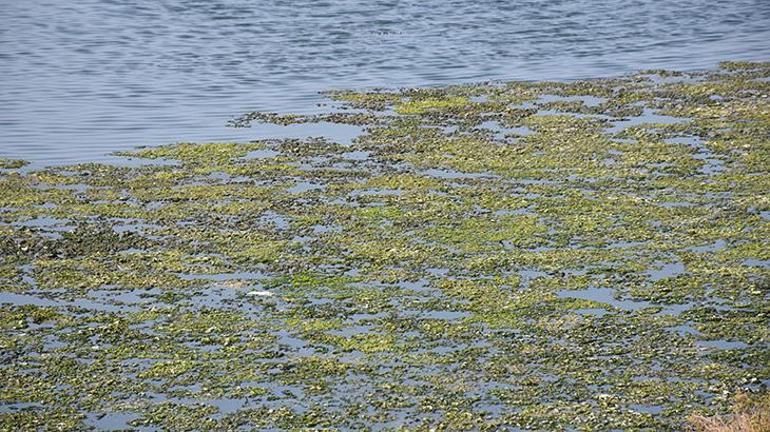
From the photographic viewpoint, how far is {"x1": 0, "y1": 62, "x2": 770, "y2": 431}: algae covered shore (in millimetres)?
8984

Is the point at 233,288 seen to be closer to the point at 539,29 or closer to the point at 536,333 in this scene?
the point at 536,333

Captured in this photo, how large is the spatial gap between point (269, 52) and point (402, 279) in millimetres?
17623

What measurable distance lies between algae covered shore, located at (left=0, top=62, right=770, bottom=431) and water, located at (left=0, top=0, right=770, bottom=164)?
3.13 m

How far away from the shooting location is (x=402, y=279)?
11477 mm

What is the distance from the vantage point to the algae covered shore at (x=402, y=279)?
8.98 meters

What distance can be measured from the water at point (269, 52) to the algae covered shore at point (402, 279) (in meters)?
3.13

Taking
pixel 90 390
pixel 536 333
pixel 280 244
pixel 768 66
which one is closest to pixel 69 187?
pixel 280 244

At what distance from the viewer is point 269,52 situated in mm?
28266

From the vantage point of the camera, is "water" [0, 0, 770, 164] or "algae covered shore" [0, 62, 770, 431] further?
"water" [0, 0, 770, 164]

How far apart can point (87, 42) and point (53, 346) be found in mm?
22058

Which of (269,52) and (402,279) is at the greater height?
(402,279)

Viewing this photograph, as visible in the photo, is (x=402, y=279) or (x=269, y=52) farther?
(x=269, y=52)

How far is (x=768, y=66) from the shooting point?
2273cm

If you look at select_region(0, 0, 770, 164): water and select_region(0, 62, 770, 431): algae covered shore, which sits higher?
select_region(0, 62, 770, 431): algae covered shore
